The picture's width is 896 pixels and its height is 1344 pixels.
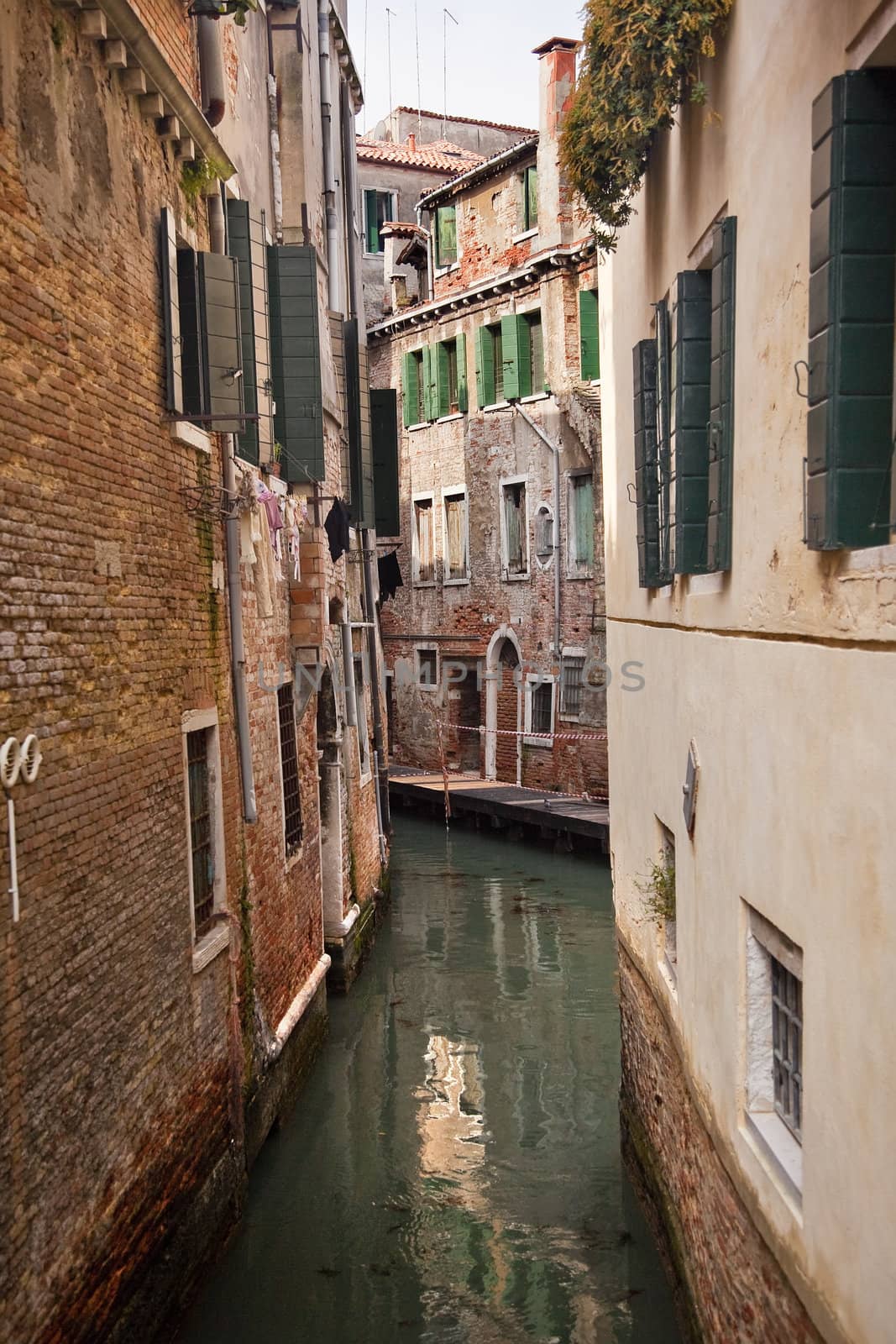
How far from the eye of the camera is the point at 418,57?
105 ft

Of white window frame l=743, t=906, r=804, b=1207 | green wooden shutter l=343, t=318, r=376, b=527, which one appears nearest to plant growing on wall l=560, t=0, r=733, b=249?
white window frame l=743, t=906, r=804, b=1207

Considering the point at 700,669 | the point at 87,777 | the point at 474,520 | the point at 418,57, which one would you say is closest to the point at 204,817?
the point at 87,777

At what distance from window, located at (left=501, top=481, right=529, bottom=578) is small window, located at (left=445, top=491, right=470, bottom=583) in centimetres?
134

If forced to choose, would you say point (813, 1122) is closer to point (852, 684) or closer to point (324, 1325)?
point (852, 684)

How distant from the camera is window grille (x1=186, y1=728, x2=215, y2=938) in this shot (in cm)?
760

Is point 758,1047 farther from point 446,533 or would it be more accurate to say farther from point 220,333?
point 446,533

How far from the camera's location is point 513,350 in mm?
23828

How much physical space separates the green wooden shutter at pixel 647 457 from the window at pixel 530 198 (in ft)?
56.6

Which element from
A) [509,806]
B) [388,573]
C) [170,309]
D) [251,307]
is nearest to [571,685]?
[509,806]

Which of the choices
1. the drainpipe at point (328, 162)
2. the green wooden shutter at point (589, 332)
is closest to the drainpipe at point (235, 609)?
the drainpipe at point (328, 162)

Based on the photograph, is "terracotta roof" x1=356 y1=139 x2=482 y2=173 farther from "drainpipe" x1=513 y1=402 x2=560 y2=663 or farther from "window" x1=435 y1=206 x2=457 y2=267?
"drainpipe" x1=513 y1=402 x2=560 y2=663

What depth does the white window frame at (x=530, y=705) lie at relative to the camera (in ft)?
75.5

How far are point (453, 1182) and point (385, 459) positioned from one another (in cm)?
932

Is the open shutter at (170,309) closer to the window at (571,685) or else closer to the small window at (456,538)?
the window at (571,685)
